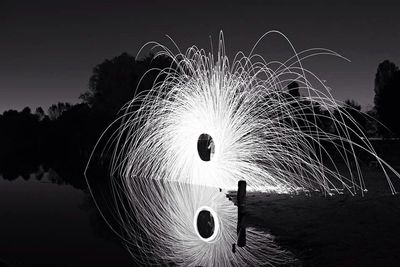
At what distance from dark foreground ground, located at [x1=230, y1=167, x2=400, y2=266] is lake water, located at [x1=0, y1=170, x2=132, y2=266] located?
13.5ft

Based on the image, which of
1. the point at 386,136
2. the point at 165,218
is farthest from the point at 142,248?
the point at 386,136

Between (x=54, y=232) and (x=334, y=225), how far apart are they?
8.22 metres

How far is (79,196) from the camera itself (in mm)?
19797

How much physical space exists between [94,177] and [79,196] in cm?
787

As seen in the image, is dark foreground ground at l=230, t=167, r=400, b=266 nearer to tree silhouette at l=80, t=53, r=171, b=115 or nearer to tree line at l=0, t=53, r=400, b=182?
tree line at l=0, t=53, r=400, b=182

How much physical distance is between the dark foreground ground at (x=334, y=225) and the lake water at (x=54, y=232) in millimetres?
4109

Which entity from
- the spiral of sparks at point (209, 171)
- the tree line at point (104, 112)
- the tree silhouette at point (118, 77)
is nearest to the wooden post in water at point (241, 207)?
the spiral of sparks at point (209, 171)

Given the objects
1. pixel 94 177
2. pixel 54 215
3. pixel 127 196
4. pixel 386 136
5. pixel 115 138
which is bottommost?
pixel 54 215

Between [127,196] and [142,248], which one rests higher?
[127,196]

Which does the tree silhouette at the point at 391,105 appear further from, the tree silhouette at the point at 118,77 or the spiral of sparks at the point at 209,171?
the tree silhouette at the point at 118,77

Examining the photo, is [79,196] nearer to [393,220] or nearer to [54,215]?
[54,215]

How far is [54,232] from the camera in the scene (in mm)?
12594

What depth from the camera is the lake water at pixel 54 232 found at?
973 centimetres

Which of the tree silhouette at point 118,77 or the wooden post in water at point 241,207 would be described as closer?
the wooden post in water at point 241,207
